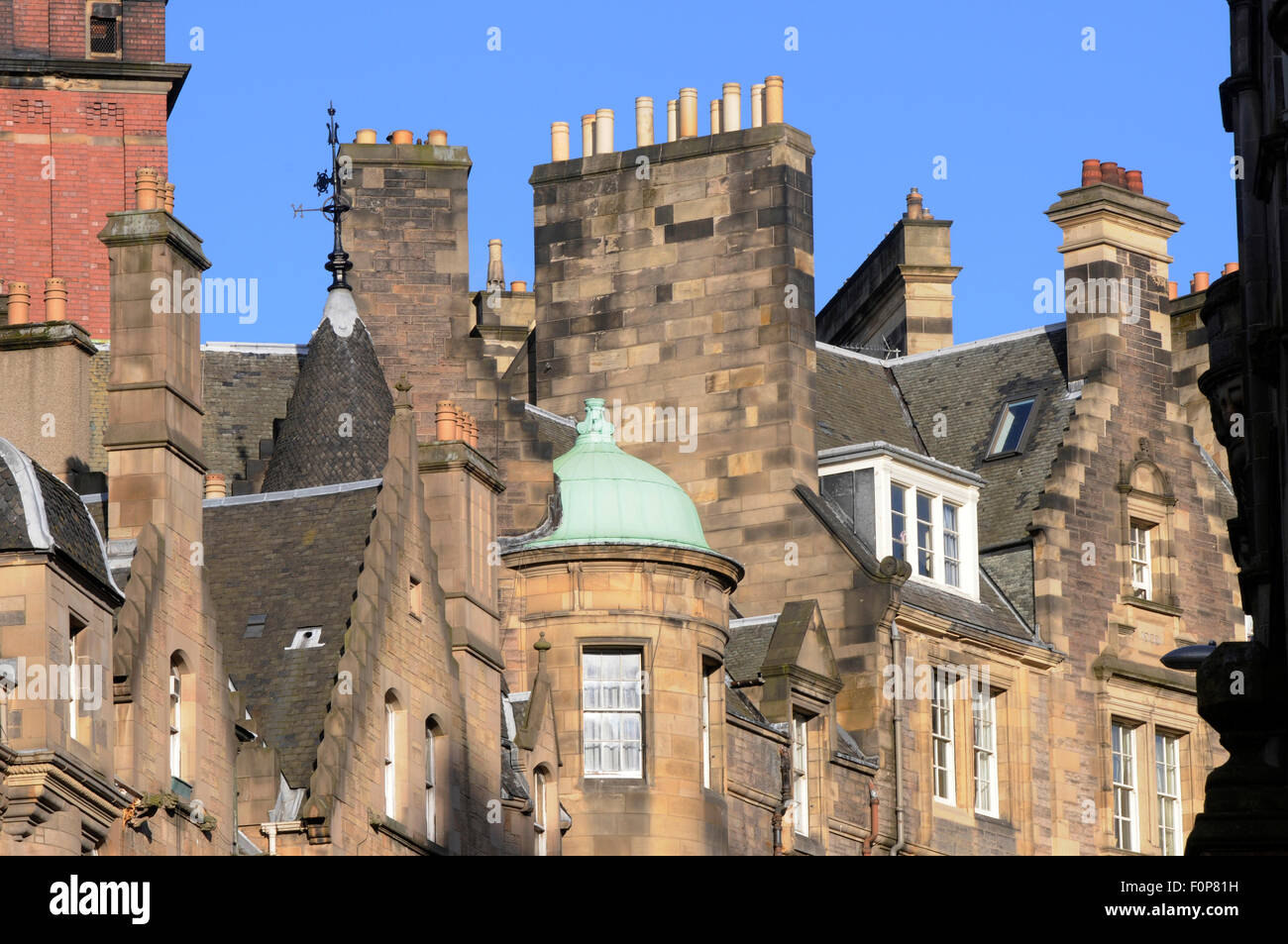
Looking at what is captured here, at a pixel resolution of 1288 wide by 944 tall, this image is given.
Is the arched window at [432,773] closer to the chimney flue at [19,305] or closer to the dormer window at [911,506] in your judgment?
the chimney flue at [19,305]

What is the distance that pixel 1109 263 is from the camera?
59312 mm

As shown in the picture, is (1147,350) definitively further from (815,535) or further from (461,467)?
(461,467)

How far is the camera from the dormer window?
53.5m

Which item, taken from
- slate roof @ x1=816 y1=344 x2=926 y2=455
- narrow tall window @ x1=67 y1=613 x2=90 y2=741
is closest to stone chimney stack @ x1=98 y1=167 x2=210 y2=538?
narrow tall window @ x1=67 y1=613 x2=90 y2=741

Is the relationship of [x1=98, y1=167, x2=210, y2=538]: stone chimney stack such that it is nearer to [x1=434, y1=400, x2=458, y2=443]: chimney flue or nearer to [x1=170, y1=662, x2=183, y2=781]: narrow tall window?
[x1=170, y1=662, x2=183, y2=781]: narrow tall window

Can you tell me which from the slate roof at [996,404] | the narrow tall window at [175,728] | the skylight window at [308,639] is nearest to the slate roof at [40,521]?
the narrow tall window at [175,728]

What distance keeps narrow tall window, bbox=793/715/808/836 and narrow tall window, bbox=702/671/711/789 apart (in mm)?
3005

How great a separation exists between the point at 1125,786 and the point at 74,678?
78.2 ft

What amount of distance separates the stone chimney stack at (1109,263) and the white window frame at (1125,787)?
552 cm

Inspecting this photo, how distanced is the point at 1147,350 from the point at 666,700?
1540 centimetres

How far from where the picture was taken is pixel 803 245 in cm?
5466
